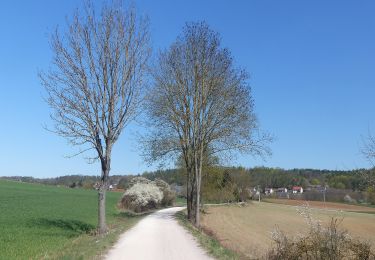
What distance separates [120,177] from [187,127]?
138604 millimetres

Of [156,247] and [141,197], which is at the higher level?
[141,197]

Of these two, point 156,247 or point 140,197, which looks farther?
point 140,197

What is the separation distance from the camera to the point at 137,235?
20.5 meters

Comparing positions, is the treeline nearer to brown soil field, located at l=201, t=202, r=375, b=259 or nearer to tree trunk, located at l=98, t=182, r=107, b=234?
brown soil field, located at l=201, t=202, r=375, b=259

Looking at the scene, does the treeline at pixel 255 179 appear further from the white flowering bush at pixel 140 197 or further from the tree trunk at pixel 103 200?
the tree trunk at pixel 103 200

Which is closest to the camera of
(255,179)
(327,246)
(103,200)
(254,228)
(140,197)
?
(327,246)

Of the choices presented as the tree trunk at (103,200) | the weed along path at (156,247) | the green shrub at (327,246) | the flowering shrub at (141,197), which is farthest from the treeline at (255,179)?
the green shrub at (327,246)

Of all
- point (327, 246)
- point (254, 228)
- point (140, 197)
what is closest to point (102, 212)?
point (327, 246)

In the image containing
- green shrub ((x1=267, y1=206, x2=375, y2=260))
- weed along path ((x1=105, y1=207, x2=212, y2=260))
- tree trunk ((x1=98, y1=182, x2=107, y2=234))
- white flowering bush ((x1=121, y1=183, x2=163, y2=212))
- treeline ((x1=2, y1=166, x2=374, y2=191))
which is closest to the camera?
green shrub ((x1=267, y1=206, x2=375, y2=260))

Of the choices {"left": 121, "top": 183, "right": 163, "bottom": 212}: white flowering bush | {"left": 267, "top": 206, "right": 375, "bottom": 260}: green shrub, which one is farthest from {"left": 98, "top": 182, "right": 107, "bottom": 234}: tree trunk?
{"left": 121, "top": 183, "right": 163, "bottom": 212}: white flowering bush

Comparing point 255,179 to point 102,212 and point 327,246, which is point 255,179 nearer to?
point 102,212

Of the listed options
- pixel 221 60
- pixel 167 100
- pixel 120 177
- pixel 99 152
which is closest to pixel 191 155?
pixel 167 100

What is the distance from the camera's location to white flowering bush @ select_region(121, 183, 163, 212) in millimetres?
55062

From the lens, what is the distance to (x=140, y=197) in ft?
180
